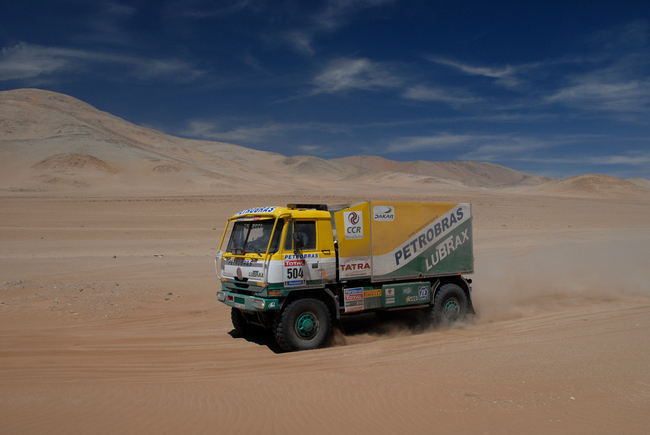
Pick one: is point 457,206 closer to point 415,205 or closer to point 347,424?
point 415,205

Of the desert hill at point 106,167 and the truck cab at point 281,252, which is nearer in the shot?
the truck cab at point 281,252

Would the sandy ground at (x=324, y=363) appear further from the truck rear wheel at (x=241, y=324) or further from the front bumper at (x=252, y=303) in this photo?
the front bumper at (x=252, y=303)

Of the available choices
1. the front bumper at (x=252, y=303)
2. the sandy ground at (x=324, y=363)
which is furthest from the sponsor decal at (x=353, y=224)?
the sandy ground at (x=324, y=363)

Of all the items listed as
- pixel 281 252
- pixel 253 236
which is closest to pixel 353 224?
pixel 281 252

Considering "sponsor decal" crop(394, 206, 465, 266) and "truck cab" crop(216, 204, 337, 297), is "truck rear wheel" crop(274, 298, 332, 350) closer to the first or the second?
"truck cab" crop(216, 204, 337, 297)

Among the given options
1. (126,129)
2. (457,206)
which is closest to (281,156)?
(126,129)

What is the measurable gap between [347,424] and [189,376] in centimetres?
290

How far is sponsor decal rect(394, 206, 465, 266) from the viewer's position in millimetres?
9685

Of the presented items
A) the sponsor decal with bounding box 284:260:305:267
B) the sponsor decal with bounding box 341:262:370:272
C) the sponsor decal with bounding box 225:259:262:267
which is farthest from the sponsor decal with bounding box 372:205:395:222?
the sponsor decal with bounding box 225:259:262:267

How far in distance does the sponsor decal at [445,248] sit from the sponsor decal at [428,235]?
0.22m

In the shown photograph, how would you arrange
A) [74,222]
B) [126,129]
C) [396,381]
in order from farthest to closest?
1. [126,129]
2. [74,222]
3. [396,381]

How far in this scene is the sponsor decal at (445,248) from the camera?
Answer: 10141 millimetres

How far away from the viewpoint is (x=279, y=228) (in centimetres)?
848

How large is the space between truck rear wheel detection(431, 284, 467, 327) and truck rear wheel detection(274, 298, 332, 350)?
102 inches
